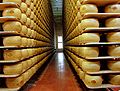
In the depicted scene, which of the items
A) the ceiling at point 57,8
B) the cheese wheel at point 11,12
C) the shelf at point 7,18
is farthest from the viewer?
the ceiling at point 57,8

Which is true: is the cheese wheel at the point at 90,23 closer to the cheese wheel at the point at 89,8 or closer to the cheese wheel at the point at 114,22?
the cheese wheel at the point at 89,8

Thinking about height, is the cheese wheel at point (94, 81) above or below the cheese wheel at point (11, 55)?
below

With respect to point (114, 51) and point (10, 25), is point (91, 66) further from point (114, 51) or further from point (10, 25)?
point (10, 25)

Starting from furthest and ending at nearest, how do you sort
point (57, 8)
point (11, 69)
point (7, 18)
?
point (57, 8)
point (11, 69)
point (7, 18)

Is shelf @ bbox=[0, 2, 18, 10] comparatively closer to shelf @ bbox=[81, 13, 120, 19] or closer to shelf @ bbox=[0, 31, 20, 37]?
shelf @ bbox=[0, 31, 20, 37]

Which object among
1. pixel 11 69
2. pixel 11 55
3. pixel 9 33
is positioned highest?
pixel 9 33

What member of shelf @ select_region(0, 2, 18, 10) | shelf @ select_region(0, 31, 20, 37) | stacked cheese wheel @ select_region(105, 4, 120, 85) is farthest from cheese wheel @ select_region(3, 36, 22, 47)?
stacked cheese wheel @ select_region(105, 4, 120, 85)

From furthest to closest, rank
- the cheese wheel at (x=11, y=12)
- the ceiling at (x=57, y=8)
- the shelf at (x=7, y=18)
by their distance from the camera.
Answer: the ceiling at (x=57, y=8), the cheese wheel at (x=11, y=12), the shelf at (x=7, y=18)

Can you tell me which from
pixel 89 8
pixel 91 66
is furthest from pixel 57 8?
pixel 91 66

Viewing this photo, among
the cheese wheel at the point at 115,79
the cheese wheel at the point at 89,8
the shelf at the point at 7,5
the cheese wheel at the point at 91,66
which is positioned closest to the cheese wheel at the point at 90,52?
the cheese wheel at the point at 91,66

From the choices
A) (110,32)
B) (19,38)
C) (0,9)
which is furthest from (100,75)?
(0,9)

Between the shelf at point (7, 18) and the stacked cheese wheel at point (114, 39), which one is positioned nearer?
the shelf at point (7, 18)

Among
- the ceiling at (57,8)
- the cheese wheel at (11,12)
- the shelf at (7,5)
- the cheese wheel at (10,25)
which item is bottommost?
the cheese wheel at (10,25)

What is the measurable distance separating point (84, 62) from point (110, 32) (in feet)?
2.33
